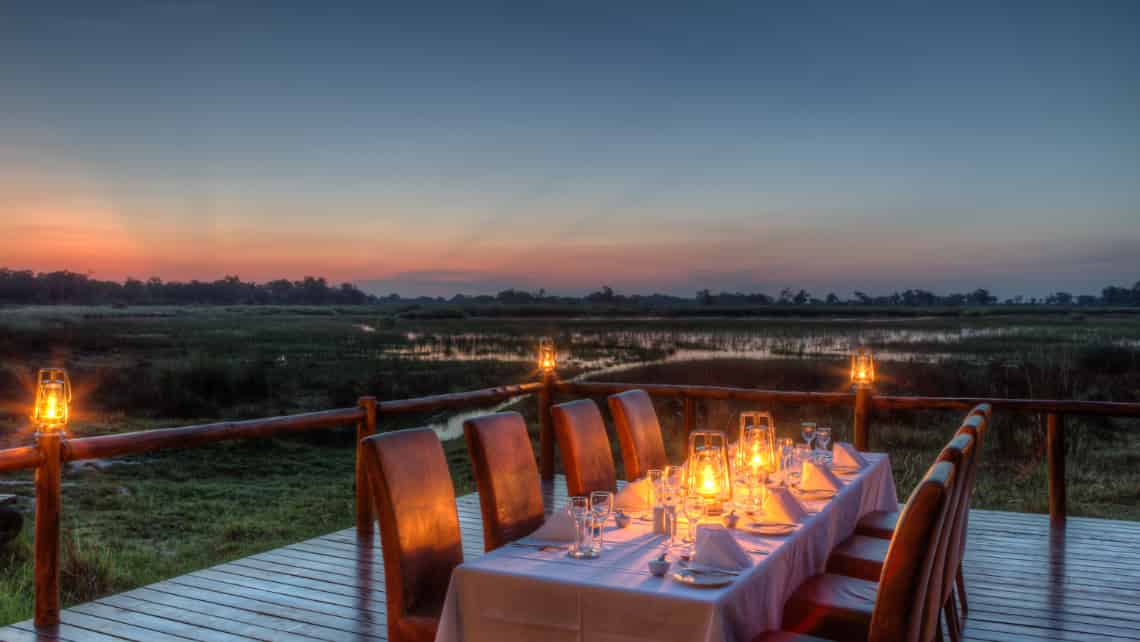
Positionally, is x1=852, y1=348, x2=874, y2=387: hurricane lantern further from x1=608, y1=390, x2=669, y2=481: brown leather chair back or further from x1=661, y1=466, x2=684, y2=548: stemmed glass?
x1=661, y1=466, x2=684, y2=548: stemmed glass

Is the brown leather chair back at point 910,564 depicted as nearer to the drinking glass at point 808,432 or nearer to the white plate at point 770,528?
the white plate at point 770,528

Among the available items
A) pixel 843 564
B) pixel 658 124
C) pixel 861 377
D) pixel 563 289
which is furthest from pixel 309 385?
pixel 843 564

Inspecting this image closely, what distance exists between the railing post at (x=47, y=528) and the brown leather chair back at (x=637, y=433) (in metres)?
2.66

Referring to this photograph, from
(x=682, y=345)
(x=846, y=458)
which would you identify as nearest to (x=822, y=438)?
(x=846, y=458)

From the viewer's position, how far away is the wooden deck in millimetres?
3635

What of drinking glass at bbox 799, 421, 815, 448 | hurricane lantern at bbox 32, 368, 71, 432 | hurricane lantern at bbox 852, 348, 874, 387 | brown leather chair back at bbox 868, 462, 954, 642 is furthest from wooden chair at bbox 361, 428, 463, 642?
hurricane lantern at bbox 852, 348, 874, 387

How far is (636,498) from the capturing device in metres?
3.17

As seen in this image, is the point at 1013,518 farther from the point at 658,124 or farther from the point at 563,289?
the point at 563,289

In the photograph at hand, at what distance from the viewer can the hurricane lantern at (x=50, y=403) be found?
11.9 ft

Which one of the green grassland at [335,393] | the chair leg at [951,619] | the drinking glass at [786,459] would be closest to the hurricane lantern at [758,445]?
the drinking glass at [786,459]

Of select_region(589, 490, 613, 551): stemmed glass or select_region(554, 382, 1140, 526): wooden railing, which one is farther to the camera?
select_region(554, 382, 1140, 526): wooden railing

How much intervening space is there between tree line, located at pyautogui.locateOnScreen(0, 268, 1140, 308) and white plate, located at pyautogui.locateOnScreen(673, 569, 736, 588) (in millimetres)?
20304

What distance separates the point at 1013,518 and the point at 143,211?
14.2m

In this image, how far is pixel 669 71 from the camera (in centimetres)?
1059
